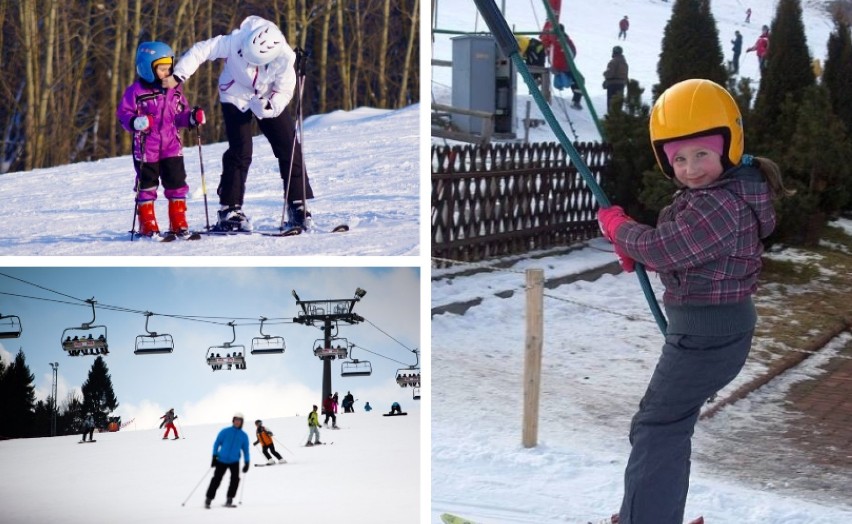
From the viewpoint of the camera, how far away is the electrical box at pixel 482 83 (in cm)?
952

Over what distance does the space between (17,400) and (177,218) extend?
73 centimetres

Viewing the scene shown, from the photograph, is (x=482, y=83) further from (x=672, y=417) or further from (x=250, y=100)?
(x=672, y=417)

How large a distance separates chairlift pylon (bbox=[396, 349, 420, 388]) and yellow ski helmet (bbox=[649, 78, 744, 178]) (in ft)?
4.47

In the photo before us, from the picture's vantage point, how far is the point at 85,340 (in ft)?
12.0

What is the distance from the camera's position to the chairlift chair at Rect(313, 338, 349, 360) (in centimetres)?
374

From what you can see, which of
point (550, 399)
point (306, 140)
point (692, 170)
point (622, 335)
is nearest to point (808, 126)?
point (622, 335)

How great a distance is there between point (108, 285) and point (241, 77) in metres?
0.74

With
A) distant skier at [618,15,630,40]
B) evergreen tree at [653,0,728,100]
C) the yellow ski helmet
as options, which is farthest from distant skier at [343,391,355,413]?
distant skier at [618,15,630,40]

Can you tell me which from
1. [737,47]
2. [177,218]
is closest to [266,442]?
[177,218]

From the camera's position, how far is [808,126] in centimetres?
885

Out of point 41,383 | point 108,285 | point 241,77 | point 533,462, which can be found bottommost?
point 533,462

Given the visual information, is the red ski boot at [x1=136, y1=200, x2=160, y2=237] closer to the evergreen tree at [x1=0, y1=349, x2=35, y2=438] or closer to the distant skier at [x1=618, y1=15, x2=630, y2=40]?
the evergreen tree at [x1=0, y1=349, x2=35, y2=438]

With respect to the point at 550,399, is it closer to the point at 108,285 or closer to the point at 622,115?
the point at 108,285

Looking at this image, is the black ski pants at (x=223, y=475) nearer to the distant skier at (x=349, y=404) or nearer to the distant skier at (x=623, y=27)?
the distant skier at (x=349, y=404)
